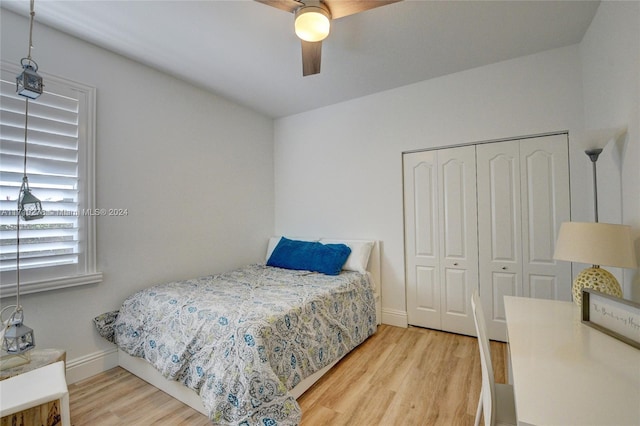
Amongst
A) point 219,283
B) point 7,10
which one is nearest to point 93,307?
point 219,283

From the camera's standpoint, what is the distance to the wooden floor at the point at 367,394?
1.68 meters

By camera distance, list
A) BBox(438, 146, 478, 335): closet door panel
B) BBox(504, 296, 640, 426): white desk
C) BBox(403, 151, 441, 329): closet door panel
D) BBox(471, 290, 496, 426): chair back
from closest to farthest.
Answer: BBox(504, 296, 640, 426): white desk
BBox(471, 290, 496, 426): chair back
BBox(438, 146, 478, 335): closet door panel
BBox(403, 151, 441, 329): closet door panel

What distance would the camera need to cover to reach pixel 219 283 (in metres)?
2.56

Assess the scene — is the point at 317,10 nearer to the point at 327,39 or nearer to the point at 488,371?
the point at 327,39

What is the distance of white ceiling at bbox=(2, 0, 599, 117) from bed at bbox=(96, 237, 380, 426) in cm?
200

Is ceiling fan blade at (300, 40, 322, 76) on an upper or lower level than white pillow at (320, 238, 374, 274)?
upper

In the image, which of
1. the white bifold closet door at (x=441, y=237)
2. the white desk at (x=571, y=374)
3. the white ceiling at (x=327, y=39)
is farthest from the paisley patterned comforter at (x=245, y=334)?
the white ceiling at (x=327, y=39)

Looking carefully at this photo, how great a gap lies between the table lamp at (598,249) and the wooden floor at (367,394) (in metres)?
1.05

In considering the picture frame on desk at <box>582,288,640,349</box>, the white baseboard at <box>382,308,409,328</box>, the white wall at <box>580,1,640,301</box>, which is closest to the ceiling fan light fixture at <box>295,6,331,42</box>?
the white wall at <box>580,1,640,301</box>

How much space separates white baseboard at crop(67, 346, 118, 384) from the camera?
2.05 m

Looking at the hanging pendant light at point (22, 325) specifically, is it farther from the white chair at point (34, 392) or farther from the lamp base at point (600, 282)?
the lamp base at point (600, 282)

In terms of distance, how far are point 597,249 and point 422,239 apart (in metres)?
1.71

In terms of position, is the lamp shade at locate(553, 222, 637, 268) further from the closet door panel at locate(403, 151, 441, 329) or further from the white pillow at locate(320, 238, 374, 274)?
the white pillow at locate(320, 238, 374, 274)

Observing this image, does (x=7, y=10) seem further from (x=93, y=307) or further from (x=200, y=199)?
(x=93, y=307)
